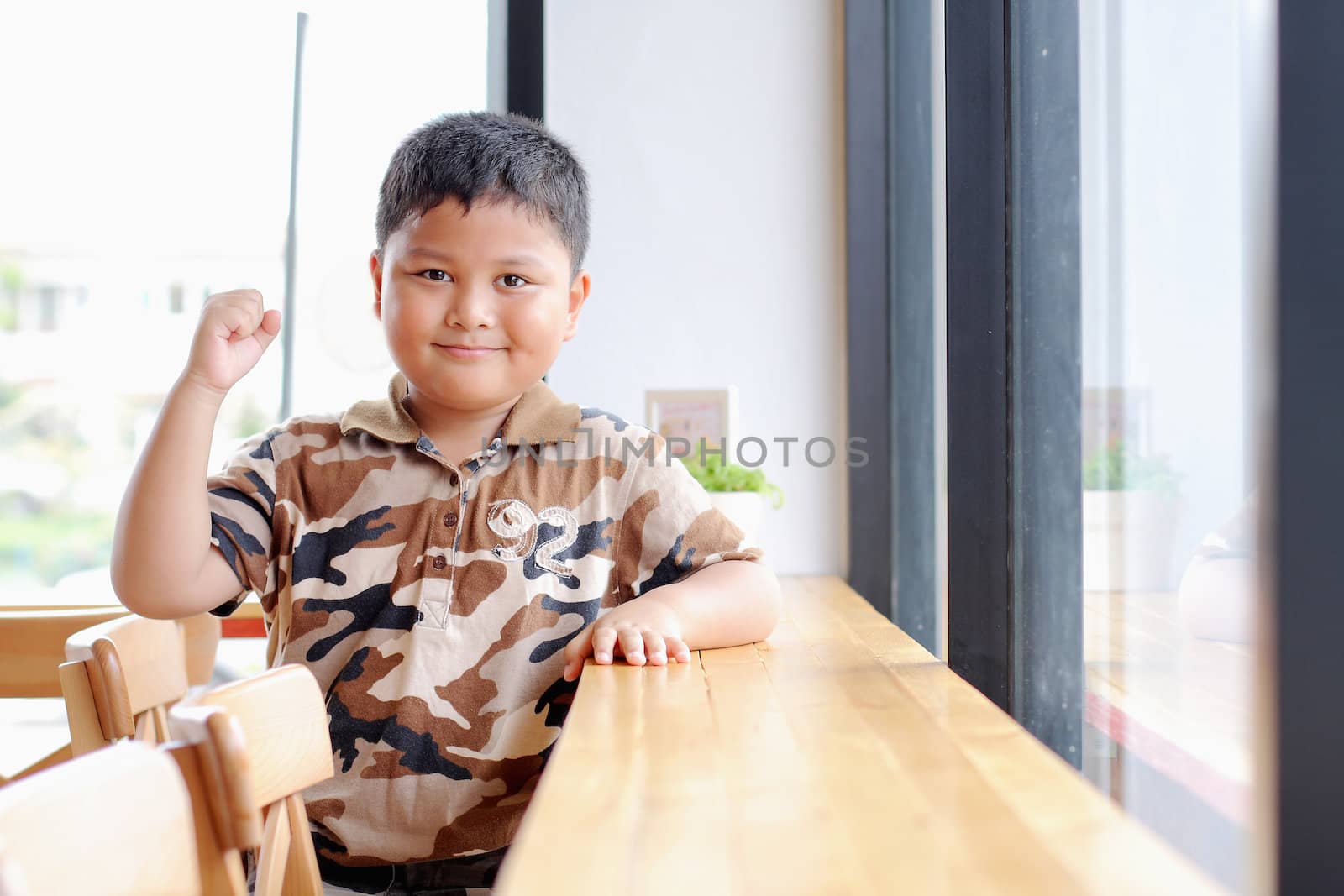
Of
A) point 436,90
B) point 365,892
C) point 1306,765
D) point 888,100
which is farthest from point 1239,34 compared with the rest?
point 436,90

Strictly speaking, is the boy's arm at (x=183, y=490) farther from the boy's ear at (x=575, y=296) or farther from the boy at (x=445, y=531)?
the boy's ear at (x=575, y=296)

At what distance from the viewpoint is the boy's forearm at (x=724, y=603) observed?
0.92 m

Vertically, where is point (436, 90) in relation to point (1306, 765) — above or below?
above

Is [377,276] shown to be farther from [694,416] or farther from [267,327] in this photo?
[694,416]

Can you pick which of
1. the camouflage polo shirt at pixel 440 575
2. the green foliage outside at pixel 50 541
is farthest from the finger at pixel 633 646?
the green foliage outside at pixel 50 541

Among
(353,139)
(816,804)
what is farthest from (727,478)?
(353,139)

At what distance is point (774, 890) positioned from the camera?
0.38 m

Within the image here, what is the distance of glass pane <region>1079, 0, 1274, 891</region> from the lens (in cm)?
53

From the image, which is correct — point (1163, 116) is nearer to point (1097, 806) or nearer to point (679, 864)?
point (1097, 806)

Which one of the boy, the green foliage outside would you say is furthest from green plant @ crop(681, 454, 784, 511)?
the green foliage outside

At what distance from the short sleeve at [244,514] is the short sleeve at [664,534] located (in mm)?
346

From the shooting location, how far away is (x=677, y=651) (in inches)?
34.3

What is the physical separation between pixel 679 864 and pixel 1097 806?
0.19 m

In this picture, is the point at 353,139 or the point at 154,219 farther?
the point at 154,219
